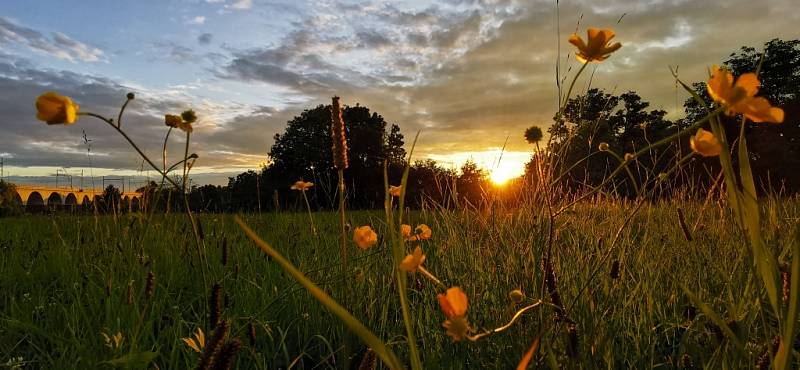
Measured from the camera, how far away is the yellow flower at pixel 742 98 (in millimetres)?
849

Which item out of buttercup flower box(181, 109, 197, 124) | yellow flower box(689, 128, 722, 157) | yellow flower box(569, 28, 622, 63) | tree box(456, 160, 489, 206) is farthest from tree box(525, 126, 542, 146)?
tree box(456, 160, 489, 206)

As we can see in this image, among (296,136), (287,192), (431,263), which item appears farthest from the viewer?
(296,136)

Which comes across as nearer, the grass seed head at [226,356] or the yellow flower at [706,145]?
the grass seed head at [226,356]

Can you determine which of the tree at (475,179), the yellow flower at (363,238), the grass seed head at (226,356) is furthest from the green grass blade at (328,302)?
the tree at (475,179)

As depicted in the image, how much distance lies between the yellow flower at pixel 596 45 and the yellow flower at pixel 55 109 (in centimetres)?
106

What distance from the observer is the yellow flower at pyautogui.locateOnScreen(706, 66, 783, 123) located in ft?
2.78

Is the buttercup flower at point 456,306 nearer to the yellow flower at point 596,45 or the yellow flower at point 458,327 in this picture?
the yellow flower at point 458,327

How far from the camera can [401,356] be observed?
1993mm

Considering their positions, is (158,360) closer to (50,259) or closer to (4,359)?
(4,359)

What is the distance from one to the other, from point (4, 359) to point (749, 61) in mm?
42458

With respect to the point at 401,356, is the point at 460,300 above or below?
above

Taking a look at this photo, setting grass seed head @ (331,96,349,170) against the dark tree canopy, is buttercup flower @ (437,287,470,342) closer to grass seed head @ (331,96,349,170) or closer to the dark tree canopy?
grass seed head @ (331,96,349,170)

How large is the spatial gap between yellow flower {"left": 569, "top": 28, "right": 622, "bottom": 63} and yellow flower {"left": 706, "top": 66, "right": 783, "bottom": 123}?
1.03 feet

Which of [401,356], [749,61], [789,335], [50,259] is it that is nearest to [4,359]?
[401,356]
